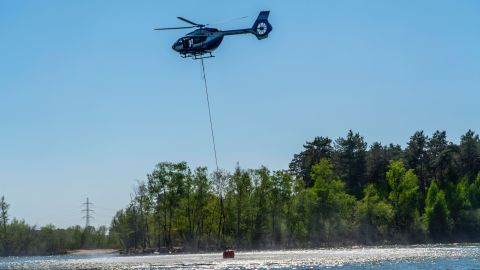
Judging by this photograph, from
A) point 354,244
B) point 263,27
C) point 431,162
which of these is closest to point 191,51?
point 263,27

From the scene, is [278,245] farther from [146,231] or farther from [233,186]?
[146,231]

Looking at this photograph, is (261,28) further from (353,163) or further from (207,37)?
(353,163)

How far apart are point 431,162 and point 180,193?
57.5 meters

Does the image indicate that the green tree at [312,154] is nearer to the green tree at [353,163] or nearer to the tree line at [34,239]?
the green tree at [353,163]

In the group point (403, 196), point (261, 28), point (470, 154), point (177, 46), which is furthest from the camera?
point (470, 154)

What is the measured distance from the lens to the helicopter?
181 ft

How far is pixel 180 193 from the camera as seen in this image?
425 feet

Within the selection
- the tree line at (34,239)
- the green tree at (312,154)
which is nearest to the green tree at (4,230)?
the tree line at (34,239)

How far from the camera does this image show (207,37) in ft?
183

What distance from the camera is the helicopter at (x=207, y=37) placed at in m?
55.2

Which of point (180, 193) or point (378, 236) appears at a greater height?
point (180, 193)

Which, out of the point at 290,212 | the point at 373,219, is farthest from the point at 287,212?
the point at 373,219

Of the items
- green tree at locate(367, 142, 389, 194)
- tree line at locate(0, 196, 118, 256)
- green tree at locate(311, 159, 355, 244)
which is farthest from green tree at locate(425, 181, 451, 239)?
tree line at locate(0, 196, 118, 256)

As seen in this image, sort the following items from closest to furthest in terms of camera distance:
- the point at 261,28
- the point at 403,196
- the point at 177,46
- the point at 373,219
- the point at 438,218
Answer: the point at 261,28 < the point at 177,46 < the point at 438,218 < the point at 373,219 < the point at 403,196
